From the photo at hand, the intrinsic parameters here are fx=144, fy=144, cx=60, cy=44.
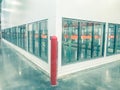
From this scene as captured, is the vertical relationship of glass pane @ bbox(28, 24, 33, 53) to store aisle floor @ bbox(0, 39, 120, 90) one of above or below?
above

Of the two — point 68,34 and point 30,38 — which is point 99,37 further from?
point 30,38

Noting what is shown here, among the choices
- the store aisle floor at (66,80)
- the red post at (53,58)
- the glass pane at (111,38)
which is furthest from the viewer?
the glass pane at (111,38)

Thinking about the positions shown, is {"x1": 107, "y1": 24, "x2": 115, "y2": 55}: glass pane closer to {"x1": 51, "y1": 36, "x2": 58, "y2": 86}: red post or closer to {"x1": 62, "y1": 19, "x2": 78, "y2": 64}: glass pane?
{"x1": 62, "y1": 19, "x2": 78, "y2": 64}: glass pane

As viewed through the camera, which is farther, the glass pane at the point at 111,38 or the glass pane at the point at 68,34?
the glass pane at the point at 111,38

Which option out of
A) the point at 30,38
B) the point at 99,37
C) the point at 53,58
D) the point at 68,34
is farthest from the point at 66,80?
the point at 30,38

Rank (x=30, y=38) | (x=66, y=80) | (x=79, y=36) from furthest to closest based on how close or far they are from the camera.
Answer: (x=30, y=38)
(x=79, y=36)
(x=66, y=80)

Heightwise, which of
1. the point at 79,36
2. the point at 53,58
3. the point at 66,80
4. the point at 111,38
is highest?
the point at 79,36

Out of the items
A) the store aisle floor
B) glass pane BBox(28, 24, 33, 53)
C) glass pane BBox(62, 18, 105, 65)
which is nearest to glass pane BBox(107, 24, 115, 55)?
glass pane BBox(62, 18, 105, 65)

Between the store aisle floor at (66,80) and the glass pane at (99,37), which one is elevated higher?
the glass pane at (99,37)

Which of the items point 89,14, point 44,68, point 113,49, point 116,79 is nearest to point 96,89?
point 116,79

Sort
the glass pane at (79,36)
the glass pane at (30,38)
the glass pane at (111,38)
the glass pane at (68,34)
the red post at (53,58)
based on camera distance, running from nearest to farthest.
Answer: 1. the red post at (53,58)
2. the glass pane at (68,34)
3. the glass pane at (79,36)
4. the glass pane at (111,38)
5. the glass pane at (30,38)

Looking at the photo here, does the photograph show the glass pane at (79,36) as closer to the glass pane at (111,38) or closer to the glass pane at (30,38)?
the glass pane at (111,38)

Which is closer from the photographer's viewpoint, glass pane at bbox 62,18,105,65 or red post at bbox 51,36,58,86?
red post at bbox 51,36,58,86

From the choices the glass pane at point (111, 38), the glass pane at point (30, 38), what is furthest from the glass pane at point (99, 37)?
the glass pane at point (30, 38)
